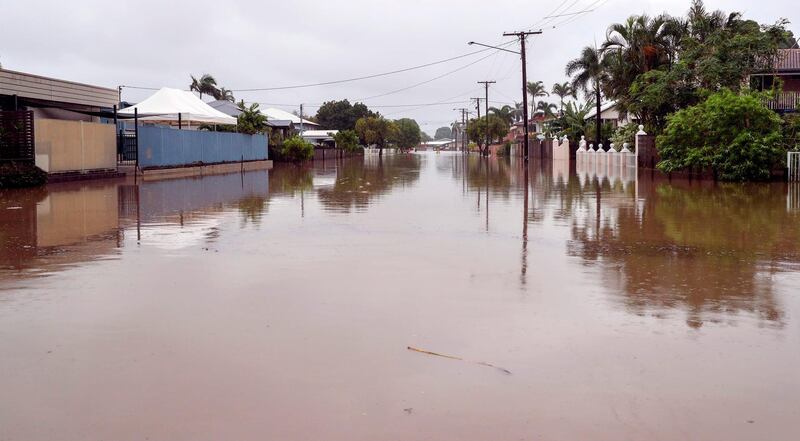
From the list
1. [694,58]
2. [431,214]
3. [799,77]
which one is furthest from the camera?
[799,77]

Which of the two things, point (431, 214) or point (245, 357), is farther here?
point (431, 214)

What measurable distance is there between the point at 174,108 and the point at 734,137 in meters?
24.0

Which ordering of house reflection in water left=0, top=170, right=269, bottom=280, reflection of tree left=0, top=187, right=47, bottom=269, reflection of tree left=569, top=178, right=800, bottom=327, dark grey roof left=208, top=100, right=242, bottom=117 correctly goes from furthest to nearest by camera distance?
1. dark grey roof left=208, top=100, right=242, bottom=117
2. house reflection in water left=0, top=170, right=269, bottom=280
3. reflection of tree left=0, top=187, right=47, bottom=269
4. reflection of tree left=569, top=178, right=800, bottom=327

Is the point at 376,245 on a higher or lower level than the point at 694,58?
lower

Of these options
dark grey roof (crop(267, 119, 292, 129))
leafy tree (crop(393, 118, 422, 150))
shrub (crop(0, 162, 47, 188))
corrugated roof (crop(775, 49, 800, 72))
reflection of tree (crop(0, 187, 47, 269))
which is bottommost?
reflection of tree (crop(0, 187, 47, 269))

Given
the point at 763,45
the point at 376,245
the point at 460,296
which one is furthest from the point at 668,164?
the point at 460,296

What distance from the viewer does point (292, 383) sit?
552 centimetres

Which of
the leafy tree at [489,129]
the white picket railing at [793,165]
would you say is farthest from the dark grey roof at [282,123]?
the white picket railing at [793,165]

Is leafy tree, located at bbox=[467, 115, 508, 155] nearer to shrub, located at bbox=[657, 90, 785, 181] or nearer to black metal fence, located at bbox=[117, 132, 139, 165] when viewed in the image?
black metal fence, located at bbox=[117, 132, 139, 165]

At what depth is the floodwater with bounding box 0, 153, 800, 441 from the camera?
490 cm

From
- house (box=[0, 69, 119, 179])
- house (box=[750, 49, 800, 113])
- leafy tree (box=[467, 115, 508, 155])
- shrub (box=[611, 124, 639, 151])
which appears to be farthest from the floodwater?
leafy tree (box=[467, 115, 508, 155])

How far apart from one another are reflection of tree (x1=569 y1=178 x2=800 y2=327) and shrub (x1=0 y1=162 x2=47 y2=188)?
1738cm

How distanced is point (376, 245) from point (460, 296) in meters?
4.04

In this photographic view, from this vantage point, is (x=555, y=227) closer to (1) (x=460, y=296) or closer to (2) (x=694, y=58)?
(1) (x=460, y=296)
